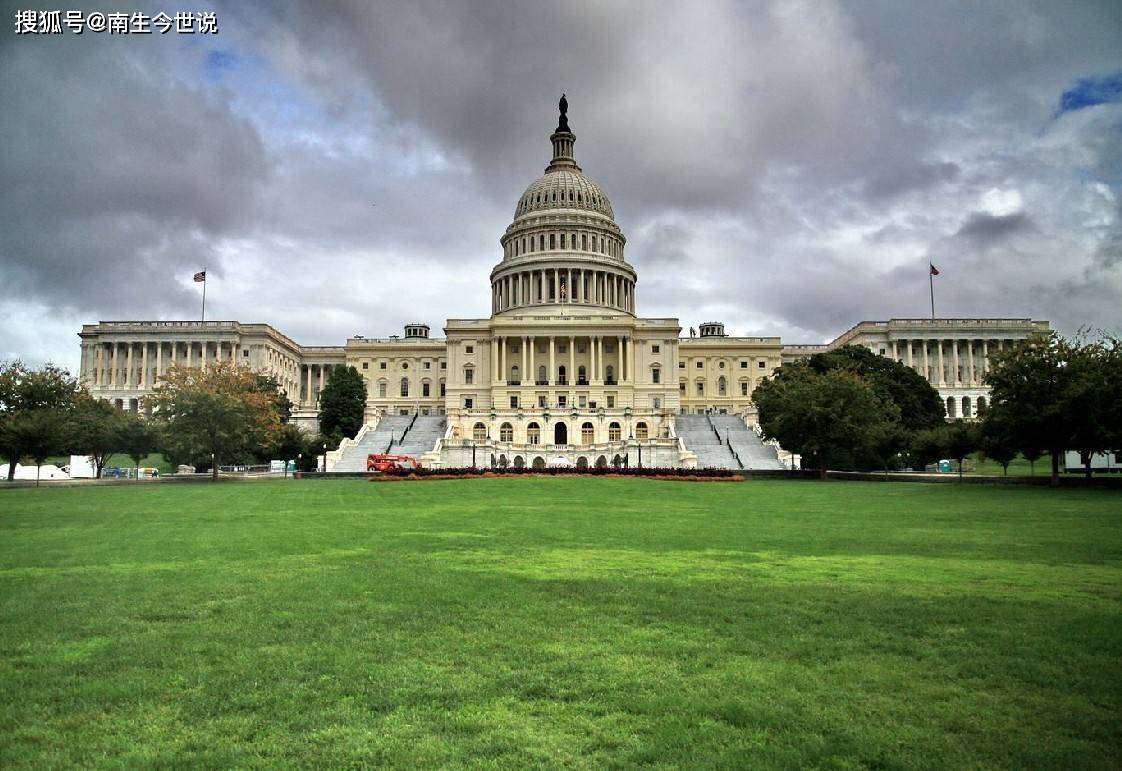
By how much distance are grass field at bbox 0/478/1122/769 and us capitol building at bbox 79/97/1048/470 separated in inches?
3127

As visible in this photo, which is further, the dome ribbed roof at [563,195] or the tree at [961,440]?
the dome ribbed roof at [563,195]

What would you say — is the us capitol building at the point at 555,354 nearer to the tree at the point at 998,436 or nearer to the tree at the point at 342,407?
the tree at the point at 342,407

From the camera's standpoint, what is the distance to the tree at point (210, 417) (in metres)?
59.7

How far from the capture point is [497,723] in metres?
7.91

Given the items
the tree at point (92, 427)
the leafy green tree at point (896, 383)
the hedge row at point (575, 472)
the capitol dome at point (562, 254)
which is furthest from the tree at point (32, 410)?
the capitol dome at point (562, 254)

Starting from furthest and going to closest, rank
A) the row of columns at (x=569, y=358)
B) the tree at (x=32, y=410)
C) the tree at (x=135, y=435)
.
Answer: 1. the row of columns at (x=569, y=358)
2. the tree at (x=135, y=435)
3. the tree at (x=32, y=410)

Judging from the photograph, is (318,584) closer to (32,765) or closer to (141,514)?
(32,765)

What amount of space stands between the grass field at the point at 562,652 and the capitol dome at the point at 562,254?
11167 cm

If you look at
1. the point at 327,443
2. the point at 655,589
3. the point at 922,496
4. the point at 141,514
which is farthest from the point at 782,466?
the point at 655,589

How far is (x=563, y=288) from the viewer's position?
430ft

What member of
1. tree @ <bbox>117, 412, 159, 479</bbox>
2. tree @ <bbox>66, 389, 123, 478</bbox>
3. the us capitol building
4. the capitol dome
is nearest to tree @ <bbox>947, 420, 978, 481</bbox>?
the us capitol building

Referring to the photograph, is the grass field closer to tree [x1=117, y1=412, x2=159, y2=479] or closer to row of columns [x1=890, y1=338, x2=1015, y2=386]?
tree [x1=117, y1=412, x2=159, y2=479]

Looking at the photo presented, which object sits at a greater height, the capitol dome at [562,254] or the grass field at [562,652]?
the capitol dome at [562,254]

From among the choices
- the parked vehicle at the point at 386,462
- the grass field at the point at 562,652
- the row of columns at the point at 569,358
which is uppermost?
the row of columns at the point at 569,358
